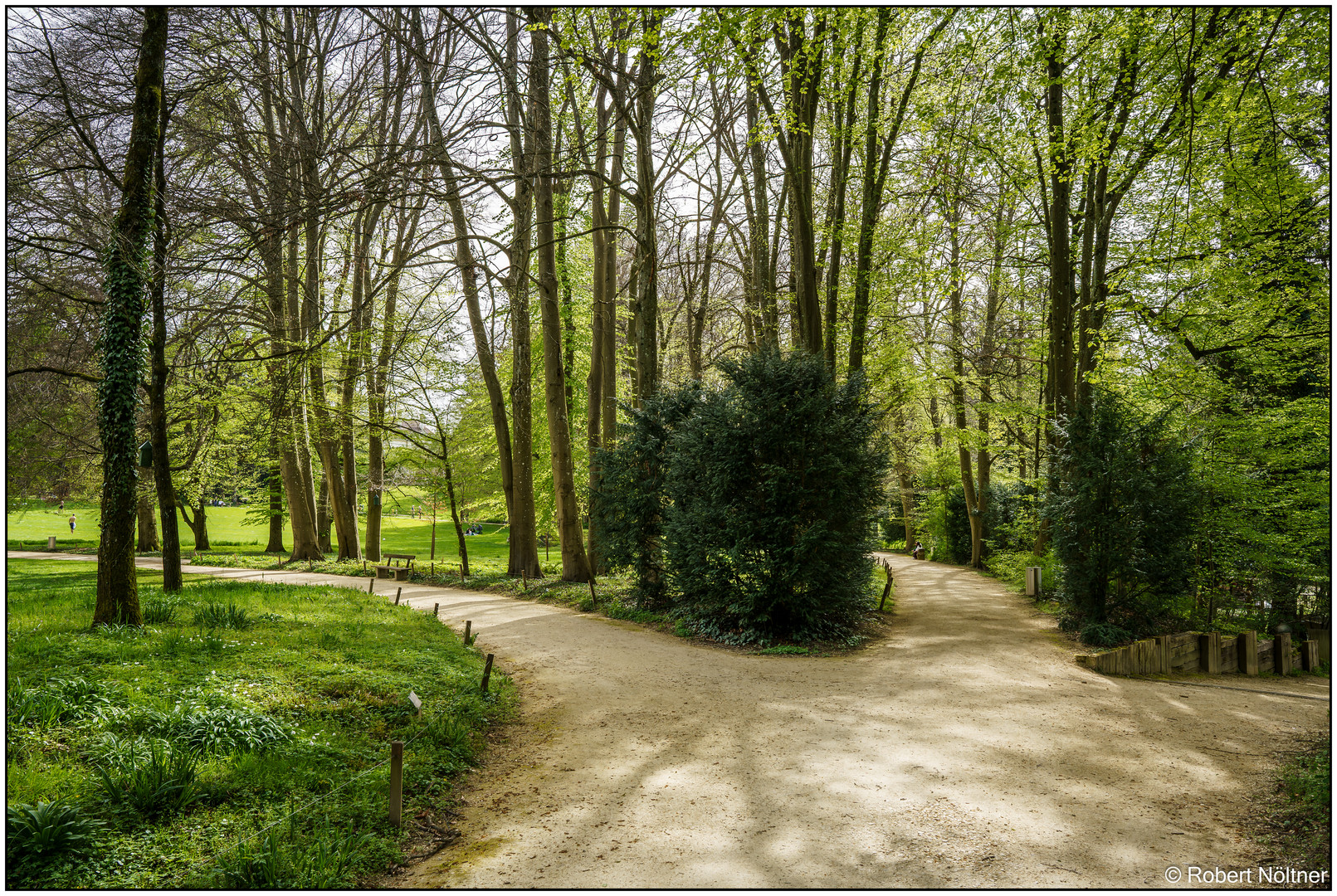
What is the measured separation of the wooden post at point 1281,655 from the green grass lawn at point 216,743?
36.8 ft

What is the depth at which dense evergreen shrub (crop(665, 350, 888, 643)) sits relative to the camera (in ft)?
33.8

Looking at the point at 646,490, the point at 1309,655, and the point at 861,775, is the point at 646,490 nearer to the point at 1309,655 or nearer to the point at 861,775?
the point at 861,775

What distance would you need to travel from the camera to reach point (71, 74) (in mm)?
7883

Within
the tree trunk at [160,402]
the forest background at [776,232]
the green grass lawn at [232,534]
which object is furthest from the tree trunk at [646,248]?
the green grass lawn at [232,534]

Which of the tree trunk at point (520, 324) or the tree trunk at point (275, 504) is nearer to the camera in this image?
the tree trunk at point (520, 324)

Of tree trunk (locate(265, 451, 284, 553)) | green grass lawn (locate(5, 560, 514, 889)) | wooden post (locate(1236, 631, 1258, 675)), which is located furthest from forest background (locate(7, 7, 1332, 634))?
tree trunk (locate(265, 451, 284, 553))

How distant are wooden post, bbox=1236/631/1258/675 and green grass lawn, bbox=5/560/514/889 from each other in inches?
414

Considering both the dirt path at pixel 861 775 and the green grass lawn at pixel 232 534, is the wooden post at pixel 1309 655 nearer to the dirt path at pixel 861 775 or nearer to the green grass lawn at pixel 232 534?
the dirt path at pixel 861 775

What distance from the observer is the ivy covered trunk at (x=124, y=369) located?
664 centimetres

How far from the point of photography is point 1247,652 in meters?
9.62

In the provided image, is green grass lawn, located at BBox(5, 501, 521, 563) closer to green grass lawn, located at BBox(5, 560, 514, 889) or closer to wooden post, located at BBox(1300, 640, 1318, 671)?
green grass lawn, located at BBox(5, 560, 514, 889)

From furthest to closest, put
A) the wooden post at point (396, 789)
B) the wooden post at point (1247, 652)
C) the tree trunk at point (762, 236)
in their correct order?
the tree trunk at point (762, 236) → the wooden post at point (1247, 652) → the wooden post at point (396, 789)

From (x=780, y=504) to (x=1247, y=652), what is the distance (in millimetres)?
7103

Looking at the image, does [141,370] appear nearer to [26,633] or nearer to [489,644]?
[26,633]
